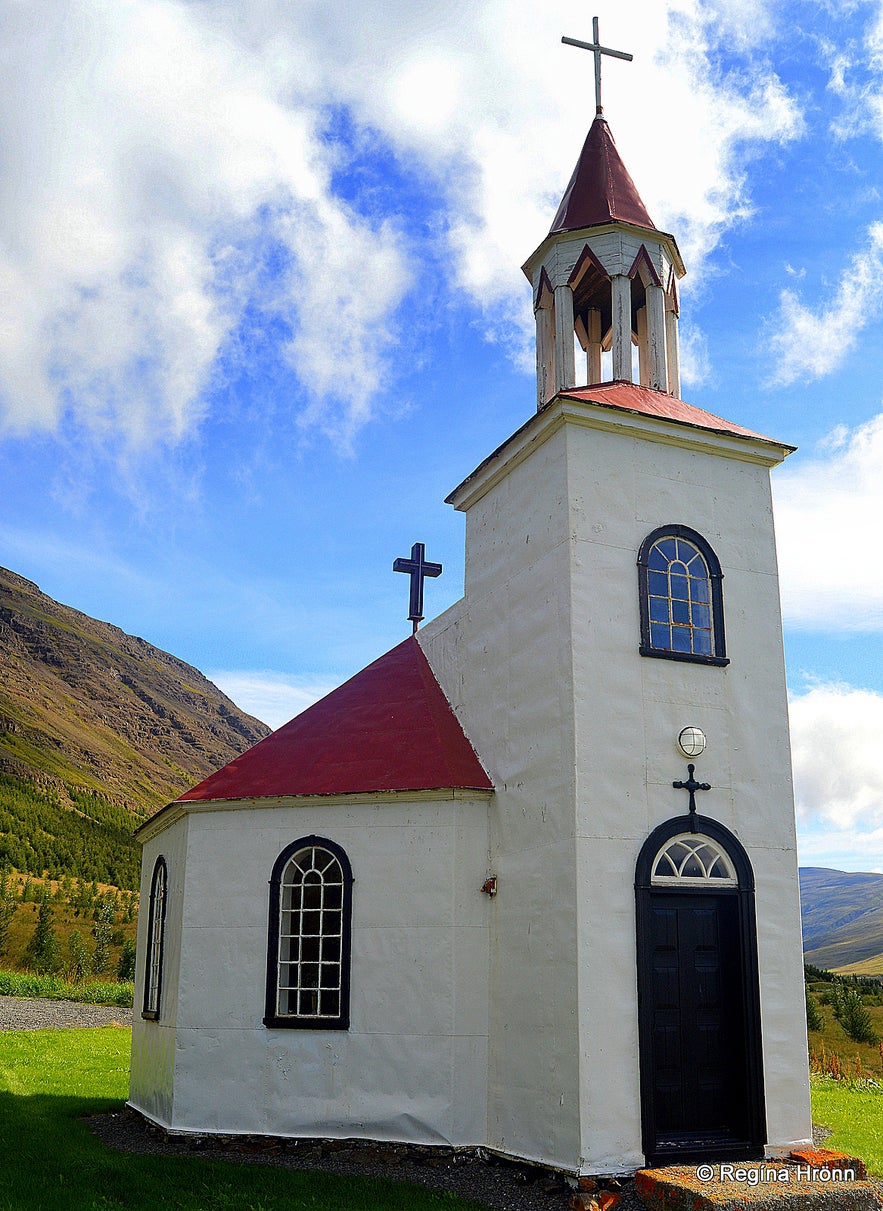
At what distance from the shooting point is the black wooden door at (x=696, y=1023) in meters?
9.73

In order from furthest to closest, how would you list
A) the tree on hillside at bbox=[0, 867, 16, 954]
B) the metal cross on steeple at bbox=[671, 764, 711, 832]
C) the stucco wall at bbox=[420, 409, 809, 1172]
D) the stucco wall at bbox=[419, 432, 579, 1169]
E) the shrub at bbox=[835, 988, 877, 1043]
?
the tree on hillside at bbox=[0, 867, 16, 954]
the shrub at bbox=[835, 988, 877, 1043]
the metal cross on steeple at bbox=[671, 764, 711, 832]
the stucco wall at bbox=[419, 432, 579, 1169]
the stucco wall at bbox=[420, 409, 809, 1172]

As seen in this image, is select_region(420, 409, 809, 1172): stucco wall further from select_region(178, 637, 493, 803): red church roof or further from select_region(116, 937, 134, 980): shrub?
select_region(116, 937, 134, 980): shrub

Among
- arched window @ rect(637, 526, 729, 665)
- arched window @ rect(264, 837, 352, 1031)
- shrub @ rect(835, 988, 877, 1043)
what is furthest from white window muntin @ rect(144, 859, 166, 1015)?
shrub @ rect(835, 988, 877, 1043)

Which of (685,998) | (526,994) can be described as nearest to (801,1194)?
(685,998)

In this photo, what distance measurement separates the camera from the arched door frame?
951cm

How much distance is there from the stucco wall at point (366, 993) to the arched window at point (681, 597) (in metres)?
2.82

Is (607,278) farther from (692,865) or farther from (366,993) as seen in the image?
(366,993)

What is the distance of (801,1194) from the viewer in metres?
8.02

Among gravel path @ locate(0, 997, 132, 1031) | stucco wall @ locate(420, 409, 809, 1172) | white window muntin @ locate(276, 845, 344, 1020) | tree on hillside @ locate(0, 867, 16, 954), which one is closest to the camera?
stucco wall @ locate(420, 409, 809, 1172)

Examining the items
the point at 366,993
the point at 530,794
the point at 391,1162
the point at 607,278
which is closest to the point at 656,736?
the point at 530,794

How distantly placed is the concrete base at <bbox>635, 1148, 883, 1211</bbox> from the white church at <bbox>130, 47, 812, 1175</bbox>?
61cm

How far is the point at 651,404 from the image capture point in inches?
467

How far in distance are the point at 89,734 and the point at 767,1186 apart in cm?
10541

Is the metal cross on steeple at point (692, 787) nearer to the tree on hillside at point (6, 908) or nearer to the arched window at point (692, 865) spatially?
the arched window at point (692, 865)
